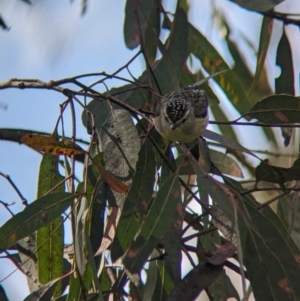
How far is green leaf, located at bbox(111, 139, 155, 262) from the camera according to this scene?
218 centimetres

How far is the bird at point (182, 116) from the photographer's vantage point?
2545 millimetres

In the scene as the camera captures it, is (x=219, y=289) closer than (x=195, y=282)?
No

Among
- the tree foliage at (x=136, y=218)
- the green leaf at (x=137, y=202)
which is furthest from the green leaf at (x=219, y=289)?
the green leaf at (x=137, y=202)

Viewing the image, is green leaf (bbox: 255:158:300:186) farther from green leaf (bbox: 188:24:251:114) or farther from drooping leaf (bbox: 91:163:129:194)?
green leaf (bbox: 188:24:251:114)

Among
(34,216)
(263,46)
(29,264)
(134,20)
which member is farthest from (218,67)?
(34,216)

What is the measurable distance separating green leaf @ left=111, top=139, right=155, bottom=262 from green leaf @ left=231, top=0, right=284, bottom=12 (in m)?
0.82

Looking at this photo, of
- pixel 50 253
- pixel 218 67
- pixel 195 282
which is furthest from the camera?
pixel 218 67

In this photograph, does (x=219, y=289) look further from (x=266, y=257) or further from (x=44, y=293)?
(x=44, y=293)

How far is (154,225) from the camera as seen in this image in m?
2.07

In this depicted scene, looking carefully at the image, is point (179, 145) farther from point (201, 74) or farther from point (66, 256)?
point (201, 74)

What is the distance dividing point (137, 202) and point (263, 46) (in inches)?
53.1

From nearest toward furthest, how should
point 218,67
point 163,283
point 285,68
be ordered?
point 163,283 < point 285,68 < point 218,67

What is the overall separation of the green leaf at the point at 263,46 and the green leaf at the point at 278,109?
76 centimetres

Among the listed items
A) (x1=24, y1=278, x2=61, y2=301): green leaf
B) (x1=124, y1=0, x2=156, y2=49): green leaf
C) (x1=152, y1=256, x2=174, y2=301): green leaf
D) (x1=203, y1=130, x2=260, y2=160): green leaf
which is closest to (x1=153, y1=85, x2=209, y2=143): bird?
(x1=203, y1=130, x2=260, y2=160): green leaf
